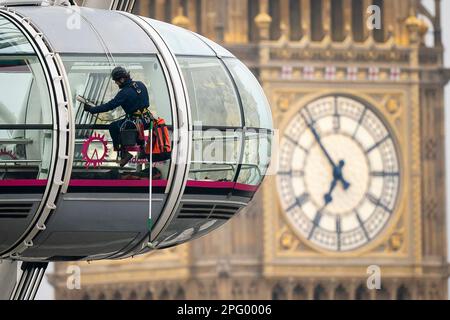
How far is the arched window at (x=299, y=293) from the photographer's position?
40812 millimetres

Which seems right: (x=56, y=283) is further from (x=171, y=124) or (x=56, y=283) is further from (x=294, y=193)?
(x=171, y=124)

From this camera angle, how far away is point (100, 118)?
20219 millimetres

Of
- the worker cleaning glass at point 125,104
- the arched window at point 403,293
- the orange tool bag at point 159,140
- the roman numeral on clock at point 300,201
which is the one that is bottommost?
the arched window at point 403,293

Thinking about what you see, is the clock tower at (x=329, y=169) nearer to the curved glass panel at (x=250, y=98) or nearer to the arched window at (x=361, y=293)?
the arched window at (x=361, y=293)

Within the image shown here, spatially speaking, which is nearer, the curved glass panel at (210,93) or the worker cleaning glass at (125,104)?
the worker cleaning glass at (125,104)

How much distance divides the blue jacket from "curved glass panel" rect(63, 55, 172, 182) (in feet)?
0.15

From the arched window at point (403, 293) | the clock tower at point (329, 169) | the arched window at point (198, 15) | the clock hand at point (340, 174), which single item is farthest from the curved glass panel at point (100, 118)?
the arched window at point (403, 293)

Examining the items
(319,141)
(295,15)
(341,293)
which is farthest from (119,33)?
(295,15)

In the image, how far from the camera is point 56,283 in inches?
1581

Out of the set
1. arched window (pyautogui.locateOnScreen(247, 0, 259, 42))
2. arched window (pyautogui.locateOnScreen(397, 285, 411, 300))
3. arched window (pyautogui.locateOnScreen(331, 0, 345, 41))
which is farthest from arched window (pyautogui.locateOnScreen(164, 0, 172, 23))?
arched window (pyautogui.locateOnScreen(397, 285, 411, 300))

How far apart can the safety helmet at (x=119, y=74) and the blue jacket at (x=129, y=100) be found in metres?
0.04

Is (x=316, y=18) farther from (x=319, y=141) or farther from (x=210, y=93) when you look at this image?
(x=210, y=93)

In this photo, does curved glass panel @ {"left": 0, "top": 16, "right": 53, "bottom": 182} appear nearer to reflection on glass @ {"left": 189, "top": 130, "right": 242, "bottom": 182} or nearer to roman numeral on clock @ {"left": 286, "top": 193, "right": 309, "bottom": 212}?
reflection on glass @ {"left": 189, "top": 130, "right": 242, "bottom": 182}

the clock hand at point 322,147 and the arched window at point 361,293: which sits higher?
the clock hand at point 322,147
